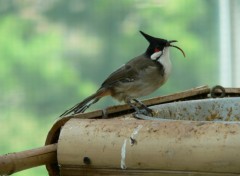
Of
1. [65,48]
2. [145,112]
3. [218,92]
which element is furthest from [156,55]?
[65,48]

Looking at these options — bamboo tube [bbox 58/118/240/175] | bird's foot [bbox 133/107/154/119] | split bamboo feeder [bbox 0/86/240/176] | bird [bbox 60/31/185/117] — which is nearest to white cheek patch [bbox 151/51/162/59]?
bird [bbox 60/31/185/117]

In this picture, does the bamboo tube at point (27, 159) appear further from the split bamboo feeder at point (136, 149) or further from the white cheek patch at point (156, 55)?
the white cheek patch at point (156, 55)

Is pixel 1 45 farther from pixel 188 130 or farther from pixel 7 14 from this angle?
pixel 188 130

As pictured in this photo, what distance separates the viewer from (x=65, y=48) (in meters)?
4.40

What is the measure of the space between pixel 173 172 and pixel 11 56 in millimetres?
2844

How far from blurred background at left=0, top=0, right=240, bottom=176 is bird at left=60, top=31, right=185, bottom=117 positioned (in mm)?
1655

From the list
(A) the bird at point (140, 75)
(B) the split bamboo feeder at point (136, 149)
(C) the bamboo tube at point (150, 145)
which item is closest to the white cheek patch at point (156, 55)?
(A) the bird at point (140, 75)

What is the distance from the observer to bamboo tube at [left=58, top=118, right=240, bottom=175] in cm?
158

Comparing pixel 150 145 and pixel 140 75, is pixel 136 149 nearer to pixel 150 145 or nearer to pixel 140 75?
pixel 150 145

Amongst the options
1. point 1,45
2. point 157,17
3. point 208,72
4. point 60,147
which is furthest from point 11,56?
point 60,147

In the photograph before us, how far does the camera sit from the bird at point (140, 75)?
8.39ft

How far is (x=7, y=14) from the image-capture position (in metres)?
4.45

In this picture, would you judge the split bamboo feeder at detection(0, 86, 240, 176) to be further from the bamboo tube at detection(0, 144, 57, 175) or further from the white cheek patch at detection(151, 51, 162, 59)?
the white cheek patch at detection(151, 51, 162, 59)

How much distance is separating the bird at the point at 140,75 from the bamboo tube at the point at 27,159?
660mm
